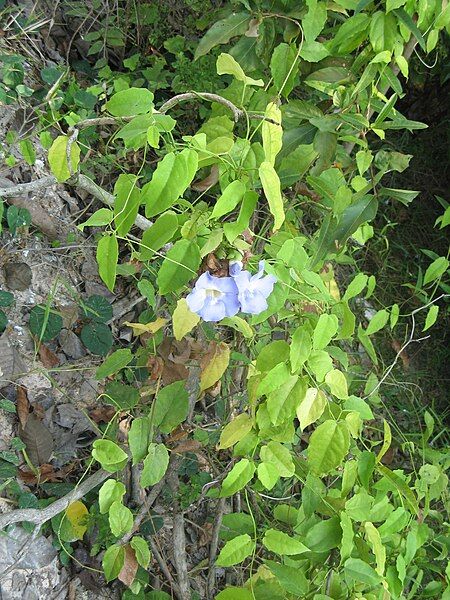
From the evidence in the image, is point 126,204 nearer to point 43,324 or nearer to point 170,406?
point 170,406

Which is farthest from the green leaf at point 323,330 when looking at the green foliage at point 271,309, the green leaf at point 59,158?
the green leaf at point 59,158

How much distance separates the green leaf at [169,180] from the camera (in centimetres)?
75

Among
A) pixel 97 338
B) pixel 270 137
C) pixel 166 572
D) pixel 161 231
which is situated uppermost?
pixel 270 137

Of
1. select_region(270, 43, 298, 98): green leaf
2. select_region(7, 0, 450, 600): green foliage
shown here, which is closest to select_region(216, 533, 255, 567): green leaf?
select_region(7, 0, 450, 600): green foliage

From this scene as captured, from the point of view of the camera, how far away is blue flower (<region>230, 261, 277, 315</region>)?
85 cm

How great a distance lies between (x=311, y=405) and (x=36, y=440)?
2.30 feet

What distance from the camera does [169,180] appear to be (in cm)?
76

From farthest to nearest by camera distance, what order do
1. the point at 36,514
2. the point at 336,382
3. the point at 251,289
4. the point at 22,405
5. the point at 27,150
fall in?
the point at 22,405 < the point at 27,150 < the point at 36,514 < the point at 336,382 < the point at 251,289

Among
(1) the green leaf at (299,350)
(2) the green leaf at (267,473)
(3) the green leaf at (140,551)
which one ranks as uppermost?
(1) the green leaf at (299,350)

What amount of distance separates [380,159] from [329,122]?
22cm

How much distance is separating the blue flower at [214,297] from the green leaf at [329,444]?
0.25 m

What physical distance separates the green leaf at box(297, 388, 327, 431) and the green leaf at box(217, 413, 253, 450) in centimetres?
11

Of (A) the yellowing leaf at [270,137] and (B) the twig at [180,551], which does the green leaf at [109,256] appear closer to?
(A) the yellowing leaf at [270,137]

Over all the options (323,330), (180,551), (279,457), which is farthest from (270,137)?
(180,551)
